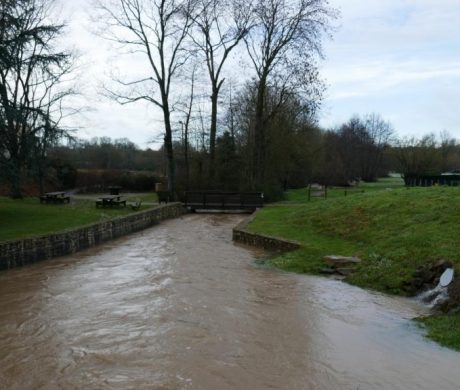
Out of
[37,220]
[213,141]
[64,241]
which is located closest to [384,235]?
[64,241]

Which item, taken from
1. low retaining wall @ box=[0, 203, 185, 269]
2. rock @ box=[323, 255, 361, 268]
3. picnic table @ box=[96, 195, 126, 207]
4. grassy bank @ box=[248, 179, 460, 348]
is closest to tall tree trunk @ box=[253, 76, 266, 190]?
picnic table @ box=[96, 195, 126, 207]

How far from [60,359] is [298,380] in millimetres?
3032

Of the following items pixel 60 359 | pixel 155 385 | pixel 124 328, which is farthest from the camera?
pixel 124 328

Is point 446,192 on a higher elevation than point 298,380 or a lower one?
higher

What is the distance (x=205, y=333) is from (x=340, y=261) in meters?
5.51

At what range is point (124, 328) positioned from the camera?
769cm

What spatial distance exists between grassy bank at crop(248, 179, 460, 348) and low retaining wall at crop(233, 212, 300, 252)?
43 cm

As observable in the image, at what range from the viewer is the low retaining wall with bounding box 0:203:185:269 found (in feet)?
40.4

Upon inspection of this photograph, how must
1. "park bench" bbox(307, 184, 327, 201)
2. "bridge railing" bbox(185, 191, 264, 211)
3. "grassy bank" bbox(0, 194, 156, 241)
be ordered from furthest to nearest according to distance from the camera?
1. "park bench" bbox(307, 184, 327, 201)
2. "bridge railing" bbox(185, 191, 264, 211)
3. "grassy bank" bbox(0, 194, 156, 241)

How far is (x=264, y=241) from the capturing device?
15891 mm

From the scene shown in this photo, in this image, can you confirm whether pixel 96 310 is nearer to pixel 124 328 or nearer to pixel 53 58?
pixel 124 328

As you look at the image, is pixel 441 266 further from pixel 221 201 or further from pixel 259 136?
pixel 259 136

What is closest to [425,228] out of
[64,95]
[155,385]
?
[155,385]

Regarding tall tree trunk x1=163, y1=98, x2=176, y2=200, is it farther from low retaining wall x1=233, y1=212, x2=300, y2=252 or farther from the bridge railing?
low retaining wall x1=233, y1=212, x2=300, y2=252
